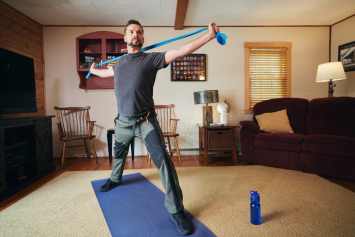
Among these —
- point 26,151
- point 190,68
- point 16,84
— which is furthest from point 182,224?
point 190,68

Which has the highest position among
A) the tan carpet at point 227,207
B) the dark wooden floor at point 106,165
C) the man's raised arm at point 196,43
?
the man's raised arm at point 196,43

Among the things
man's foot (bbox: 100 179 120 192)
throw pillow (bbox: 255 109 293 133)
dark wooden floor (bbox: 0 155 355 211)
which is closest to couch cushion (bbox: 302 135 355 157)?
dark wooden floor (bbox: 0 155 355 211)

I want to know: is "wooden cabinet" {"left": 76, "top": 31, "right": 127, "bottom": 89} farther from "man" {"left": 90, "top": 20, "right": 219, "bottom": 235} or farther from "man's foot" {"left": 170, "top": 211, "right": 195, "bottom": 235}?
"man's foot" {"left": 170, "top": 211, "right": 195, "bottom": 235}

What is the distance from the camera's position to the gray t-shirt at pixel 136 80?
1.51 m

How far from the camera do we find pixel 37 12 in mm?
3117

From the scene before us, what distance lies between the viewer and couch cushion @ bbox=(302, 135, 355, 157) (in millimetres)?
2270

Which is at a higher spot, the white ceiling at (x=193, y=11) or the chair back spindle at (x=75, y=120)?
the white ceiling at (x=193, y=11)

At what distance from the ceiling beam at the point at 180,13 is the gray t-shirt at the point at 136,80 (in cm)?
168

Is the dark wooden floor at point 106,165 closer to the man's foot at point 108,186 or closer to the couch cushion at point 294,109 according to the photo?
the man's foot at point 108,186

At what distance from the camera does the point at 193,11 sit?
10.5ft

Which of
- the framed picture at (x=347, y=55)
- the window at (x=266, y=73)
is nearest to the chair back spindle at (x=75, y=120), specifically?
the window at (x=266, y=73)

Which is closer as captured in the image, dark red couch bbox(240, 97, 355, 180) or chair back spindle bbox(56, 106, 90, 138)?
dark red couch bbox(240, 97, 355, 180)

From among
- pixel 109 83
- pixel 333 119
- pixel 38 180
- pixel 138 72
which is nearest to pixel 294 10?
pixel 333 119

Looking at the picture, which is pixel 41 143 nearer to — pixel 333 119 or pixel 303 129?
pixel 303 129
